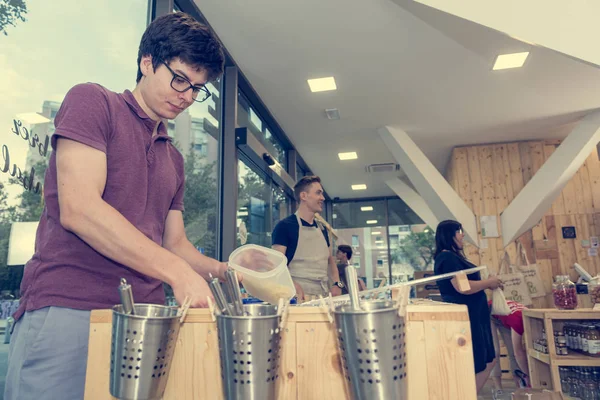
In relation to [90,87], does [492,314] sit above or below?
below

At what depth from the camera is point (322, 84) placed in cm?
407

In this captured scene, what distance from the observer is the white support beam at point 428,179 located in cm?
516

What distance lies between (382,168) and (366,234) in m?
2.41

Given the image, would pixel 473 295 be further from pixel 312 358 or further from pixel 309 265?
pixel 312 358

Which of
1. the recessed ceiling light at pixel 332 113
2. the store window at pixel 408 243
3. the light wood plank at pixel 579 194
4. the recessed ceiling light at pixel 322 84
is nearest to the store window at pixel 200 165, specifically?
the recessed ceiling light at pixel 322 84

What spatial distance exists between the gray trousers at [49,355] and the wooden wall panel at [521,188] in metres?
5.45

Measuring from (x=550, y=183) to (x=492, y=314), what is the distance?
1900 millimetres

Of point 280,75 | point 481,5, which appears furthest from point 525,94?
point 280,75

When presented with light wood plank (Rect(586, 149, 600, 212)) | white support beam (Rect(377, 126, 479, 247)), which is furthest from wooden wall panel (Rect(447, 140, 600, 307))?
white support beam (Rect(377, 126, 479, 247))

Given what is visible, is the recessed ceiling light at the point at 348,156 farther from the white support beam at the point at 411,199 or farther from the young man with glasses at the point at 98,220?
the young man with glasses at the point at 98,220

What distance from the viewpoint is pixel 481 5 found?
8.97 feet

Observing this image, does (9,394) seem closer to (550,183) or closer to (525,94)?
(525,94)

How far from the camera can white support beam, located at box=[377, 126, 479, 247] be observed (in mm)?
5156

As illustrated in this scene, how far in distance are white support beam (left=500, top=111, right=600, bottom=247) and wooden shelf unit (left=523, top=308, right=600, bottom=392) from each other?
223 cm
